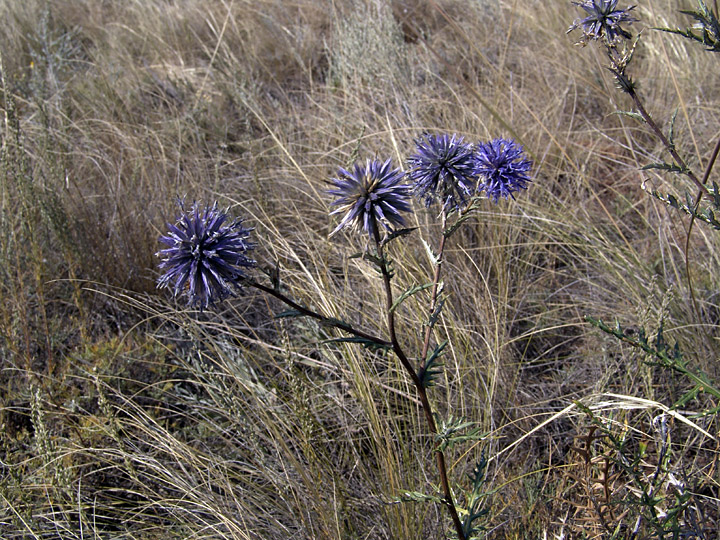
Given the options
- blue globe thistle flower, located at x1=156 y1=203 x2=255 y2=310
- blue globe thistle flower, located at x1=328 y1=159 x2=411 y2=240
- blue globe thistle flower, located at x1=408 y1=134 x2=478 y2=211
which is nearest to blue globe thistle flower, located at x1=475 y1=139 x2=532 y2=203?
blue globe thistle flower, located at x1=408 y1=134 x2=478 y2=211

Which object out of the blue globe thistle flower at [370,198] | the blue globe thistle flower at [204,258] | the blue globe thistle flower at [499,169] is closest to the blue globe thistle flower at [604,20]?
the blue globe thistle flower at [499,169]

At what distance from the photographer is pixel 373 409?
189 cm

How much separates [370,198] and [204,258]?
1.25 feet

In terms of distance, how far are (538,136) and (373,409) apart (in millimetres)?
2349

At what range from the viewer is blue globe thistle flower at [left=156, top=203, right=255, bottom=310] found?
46.7 inches

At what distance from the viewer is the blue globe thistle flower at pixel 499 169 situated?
1453mm

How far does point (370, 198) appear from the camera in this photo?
3.91 feet

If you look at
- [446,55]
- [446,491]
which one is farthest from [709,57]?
[446,491]

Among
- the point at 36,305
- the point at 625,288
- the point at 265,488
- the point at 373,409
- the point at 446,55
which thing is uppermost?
the point at 446,55

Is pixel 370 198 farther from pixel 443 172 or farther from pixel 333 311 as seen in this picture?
pixel 333 311

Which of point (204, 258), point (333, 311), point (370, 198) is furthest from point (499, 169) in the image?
point (333, 311)

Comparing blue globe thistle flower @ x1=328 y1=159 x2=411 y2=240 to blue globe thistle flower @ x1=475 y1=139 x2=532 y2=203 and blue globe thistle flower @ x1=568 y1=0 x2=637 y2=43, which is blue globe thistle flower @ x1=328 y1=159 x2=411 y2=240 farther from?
blue globe thistle flower @ x1=568 y1=0 x2=637 y2=43

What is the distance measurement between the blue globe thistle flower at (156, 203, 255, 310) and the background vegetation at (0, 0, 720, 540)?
0.67 metres

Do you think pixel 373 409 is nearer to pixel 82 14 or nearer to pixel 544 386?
pixel 544 386
